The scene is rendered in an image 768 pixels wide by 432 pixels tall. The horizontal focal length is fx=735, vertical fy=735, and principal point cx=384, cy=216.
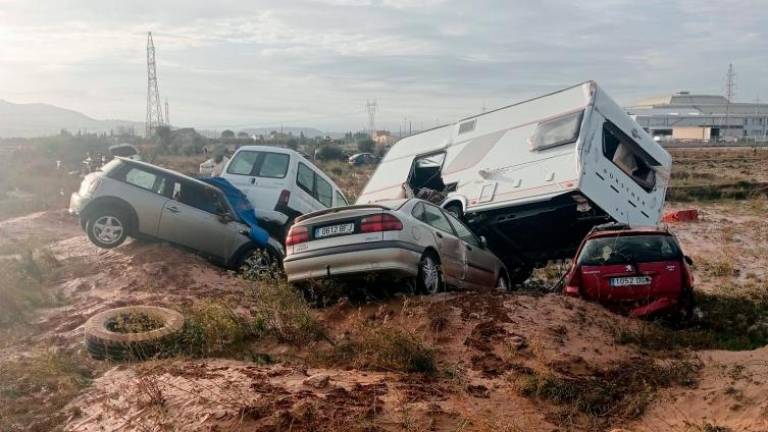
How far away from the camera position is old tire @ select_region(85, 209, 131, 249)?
1123cm

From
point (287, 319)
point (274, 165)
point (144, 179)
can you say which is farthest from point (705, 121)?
point (287, 319)

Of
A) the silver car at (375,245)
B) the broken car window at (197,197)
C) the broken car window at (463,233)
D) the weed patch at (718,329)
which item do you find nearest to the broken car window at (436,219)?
the silver car at (375,245)

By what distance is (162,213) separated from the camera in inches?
448

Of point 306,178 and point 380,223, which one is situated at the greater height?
point 306,178

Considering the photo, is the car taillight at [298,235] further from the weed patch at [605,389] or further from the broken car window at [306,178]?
the broken car window at [306,178]

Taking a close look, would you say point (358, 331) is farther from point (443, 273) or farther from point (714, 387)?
point (714, 387)

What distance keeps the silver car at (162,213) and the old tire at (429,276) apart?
Result: 342 cm

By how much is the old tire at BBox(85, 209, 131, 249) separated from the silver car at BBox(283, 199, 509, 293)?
3519mm

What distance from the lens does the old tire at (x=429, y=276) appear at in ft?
28.8

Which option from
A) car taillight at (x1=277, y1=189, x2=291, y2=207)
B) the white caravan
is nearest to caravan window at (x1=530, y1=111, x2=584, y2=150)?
the white caravan

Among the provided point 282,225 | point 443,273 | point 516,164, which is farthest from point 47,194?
point 443,273

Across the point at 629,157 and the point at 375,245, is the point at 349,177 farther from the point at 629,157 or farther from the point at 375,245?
the point at 375,245

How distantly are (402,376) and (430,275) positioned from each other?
10.5 feet

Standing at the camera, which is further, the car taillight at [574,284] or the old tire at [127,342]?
the car taillight at [574,284]
